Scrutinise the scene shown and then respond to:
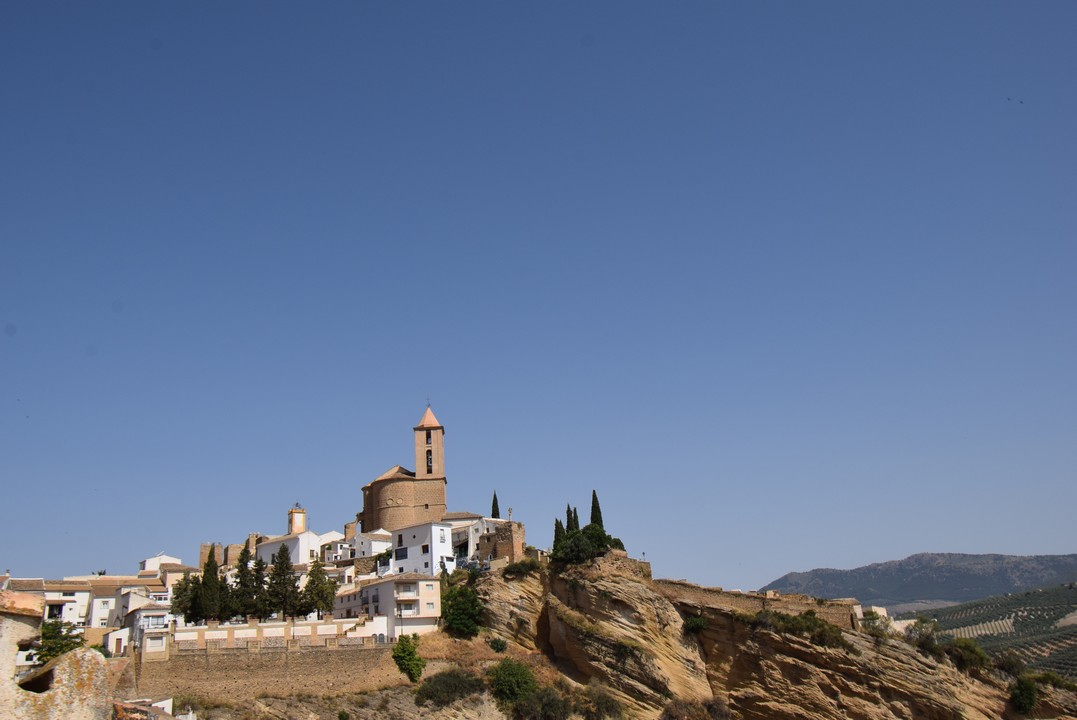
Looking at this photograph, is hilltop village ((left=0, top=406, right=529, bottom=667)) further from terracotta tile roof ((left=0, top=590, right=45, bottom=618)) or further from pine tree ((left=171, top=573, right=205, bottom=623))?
terracotta tile roof ((left=0, top=590, right=45, bottom=618))

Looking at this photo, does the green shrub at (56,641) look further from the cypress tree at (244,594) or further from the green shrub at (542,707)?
the green shrub at (542,707)

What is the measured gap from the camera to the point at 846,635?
46.0 meters

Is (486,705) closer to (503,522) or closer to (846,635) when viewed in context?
(503,522)

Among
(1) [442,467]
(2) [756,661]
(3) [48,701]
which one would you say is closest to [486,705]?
(2) [756,661]

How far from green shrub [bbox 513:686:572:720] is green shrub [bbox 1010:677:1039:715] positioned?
2213cm

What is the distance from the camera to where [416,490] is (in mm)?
62781

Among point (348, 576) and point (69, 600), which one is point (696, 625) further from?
point (69, 600)

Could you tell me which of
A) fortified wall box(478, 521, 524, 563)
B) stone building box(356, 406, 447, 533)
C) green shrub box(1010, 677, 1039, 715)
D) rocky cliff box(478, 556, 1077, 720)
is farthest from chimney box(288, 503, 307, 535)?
green shrub box(1010, 677, 1039, 715)

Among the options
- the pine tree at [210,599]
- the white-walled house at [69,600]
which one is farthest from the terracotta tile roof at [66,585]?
the pine tree at [210,599]

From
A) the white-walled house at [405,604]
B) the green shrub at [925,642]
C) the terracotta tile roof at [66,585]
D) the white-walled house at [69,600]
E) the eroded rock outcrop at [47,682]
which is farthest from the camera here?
the terracotta tile roof at [66,585]

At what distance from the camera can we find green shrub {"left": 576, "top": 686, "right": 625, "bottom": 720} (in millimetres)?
42219

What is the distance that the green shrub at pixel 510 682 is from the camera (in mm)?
41406

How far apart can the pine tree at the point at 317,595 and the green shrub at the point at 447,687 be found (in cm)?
804

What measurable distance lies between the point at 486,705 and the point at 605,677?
7039 mm
